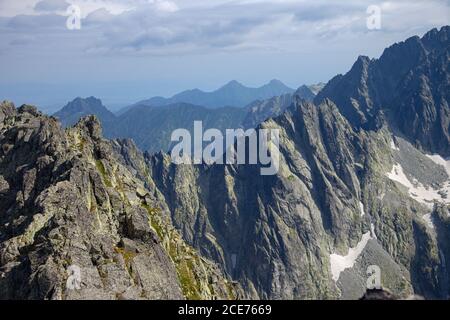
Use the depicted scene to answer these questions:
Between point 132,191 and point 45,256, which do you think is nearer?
point 45,256

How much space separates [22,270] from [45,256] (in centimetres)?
396

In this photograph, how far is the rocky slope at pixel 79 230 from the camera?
73.4 meters

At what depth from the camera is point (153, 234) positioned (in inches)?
3893

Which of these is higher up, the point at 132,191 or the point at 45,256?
the point at 132,191

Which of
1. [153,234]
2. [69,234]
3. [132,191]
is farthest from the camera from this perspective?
[132,191]

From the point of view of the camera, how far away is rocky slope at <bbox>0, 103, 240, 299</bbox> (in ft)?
241

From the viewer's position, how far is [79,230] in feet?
276
